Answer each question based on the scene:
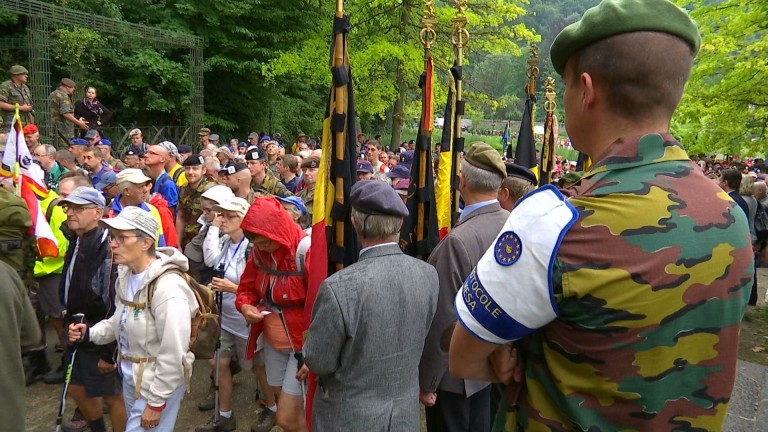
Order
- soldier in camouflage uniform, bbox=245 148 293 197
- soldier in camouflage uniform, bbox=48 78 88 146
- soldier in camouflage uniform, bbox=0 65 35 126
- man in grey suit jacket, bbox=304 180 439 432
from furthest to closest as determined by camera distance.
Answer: soldier in camouflage uniform, bbox=48 78 88 146
soldier in camouflage uniform, bbox=0 65 35 126
soldier in camouflage uniform, bbox=245 148 293 197
man in grey suit jacket, bbox=304 180 439 432

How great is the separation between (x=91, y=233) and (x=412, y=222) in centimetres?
244

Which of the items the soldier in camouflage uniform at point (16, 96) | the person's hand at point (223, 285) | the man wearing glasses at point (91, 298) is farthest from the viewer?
the soldier in camouflage uniform at point (16, 96)

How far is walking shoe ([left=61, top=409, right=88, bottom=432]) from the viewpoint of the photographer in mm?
4457

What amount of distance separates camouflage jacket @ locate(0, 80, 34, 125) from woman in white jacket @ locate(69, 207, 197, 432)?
9550 mm

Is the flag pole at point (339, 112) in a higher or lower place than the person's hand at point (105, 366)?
higher

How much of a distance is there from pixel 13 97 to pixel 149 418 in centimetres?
1044

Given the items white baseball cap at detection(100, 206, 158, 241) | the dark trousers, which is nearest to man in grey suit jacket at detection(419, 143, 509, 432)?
the dark trousers

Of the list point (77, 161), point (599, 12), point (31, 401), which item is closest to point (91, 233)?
point (31, 401)

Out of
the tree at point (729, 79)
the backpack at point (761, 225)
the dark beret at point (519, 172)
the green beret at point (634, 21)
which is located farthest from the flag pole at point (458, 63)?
the tree at point (729, 79)

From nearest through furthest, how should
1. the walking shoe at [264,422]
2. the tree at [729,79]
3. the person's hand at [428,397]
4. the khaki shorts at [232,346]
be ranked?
the person's hand at [428,397], the walking shoe at [264,422], the khaki shorts at [232,346], the tree at [729,79]

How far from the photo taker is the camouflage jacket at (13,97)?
35.1ft

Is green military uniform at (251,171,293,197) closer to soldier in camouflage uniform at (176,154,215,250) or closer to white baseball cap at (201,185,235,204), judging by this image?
soldier in camouflage uniform at (176,154,215,250)

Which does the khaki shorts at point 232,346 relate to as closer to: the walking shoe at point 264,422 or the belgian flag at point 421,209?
the walking shoe at point 264,422

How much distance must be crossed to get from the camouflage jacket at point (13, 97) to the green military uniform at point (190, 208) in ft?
21.9
